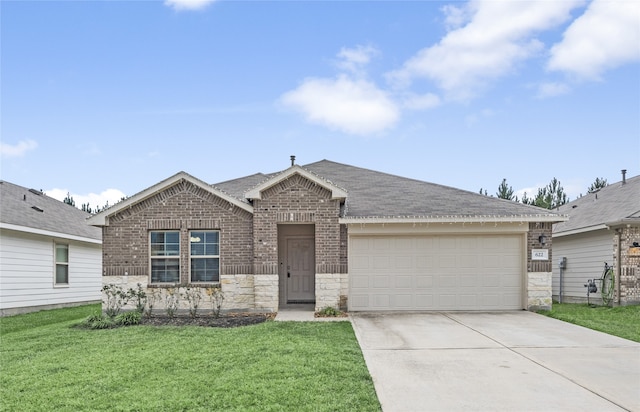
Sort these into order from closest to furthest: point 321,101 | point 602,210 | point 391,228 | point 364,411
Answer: point 364,411, point 391,228, point 602,210, point 321,101

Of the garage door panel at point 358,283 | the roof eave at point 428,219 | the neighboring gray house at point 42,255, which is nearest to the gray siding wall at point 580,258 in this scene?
the roof eave at point 428,219

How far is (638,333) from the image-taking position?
9.99m

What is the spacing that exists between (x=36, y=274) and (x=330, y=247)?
10494 millimetres

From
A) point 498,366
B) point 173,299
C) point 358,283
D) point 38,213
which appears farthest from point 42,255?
point 498,366

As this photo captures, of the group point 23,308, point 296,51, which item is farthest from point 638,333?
point 23,308

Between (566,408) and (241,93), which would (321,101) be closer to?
(241,93)

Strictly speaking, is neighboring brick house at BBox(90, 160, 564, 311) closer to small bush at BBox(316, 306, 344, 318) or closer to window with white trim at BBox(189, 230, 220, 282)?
window with white trim at BBox(189, 230, 220, 282)

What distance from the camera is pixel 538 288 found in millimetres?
13094

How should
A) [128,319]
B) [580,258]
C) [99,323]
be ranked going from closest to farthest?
1. [99,323]
2. [128,319]
3. [580,258]

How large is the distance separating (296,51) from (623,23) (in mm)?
9211

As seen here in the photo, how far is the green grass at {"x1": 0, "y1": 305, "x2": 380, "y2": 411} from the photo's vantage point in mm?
5617

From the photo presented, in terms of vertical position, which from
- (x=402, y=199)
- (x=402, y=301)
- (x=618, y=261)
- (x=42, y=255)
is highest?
(x=402, y=199)

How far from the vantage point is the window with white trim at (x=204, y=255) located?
43.2 ft

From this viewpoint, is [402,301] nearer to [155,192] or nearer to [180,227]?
[180,227]
